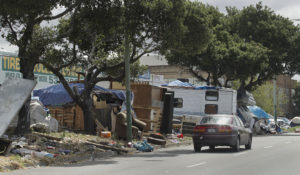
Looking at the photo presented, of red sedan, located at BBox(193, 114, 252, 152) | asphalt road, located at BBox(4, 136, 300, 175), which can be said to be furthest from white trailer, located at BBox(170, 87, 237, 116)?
asphalt road, located at BBox(4, 136, 300, 175)

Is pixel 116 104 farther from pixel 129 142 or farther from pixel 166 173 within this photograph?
pixel 166 173

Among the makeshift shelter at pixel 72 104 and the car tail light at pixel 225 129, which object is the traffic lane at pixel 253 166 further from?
the makeshift shelter at pixel 72 104

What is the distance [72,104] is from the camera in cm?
2755

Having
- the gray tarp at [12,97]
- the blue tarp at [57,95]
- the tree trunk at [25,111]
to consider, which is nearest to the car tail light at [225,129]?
the gray tarp at [12,97]

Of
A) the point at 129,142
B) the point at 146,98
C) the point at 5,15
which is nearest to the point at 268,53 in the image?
the point at 146,98

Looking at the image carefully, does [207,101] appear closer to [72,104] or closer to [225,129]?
[72,104]

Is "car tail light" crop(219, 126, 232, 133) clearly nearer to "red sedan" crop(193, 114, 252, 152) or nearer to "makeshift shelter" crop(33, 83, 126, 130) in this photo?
"red sedan" crop(193, 114, 252, 152)

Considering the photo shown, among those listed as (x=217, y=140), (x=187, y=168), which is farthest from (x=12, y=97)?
(x=217, y=140)

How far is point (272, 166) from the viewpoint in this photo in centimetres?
1398

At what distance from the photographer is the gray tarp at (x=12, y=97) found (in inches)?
632

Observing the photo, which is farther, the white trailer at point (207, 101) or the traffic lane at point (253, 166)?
the white trailer at point (207, 101)

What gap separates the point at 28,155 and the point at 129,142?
7.00 metres

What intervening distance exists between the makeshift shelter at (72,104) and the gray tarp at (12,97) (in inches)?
370

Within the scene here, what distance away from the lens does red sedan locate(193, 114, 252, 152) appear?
19.2 m
